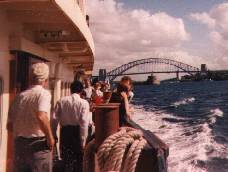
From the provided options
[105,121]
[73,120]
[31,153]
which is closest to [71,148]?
[73,120]

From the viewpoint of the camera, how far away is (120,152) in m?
2.67

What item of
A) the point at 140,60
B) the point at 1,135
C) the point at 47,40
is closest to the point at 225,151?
the point at 47,40

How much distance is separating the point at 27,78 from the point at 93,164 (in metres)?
2.13

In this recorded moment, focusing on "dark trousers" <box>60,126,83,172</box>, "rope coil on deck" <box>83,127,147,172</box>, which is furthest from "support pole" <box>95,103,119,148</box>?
"dark trousers" <box>60,126,83,172</box>

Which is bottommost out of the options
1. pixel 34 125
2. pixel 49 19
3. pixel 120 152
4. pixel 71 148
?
pixel 71 148

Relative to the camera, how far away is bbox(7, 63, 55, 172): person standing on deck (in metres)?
2.99

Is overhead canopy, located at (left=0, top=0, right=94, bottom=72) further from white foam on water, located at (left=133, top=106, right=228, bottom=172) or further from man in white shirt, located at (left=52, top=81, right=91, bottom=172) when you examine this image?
white foam on water, located at (left=133, top=106, right=228, bottom=172)

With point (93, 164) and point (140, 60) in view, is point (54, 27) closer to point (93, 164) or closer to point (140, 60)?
point (93, 164)

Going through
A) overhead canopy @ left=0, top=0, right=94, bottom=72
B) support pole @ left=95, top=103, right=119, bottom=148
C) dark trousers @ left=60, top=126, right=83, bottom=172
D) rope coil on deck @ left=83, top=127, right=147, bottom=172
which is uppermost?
overhead canopy @ left=0, top=0, right=94, bottom=72

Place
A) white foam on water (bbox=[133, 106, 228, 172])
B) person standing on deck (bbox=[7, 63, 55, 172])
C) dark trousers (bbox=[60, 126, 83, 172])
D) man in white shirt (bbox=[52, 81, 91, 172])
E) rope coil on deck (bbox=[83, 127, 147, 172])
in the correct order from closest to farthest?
rope coil on deck (bbox=[83, 127, 147, 172]) → person standing on deck (bbox=[7, 63, 55, 172]) → man in white shirt (bbox=[52, 81, 91, 172]) → dark trousers (bbox=[60, 126, 83, 172]) → white foam on water (bbox=[133, 106, 228, 172])

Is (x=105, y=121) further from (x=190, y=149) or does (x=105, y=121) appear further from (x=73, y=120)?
(x=190, y=149)

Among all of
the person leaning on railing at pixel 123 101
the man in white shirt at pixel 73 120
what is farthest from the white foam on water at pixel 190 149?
the man in white shirt at pixel 73 120

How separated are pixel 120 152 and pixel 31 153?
89 cm

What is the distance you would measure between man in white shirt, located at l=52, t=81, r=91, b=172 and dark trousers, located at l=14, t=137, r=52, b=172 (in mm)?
1309
